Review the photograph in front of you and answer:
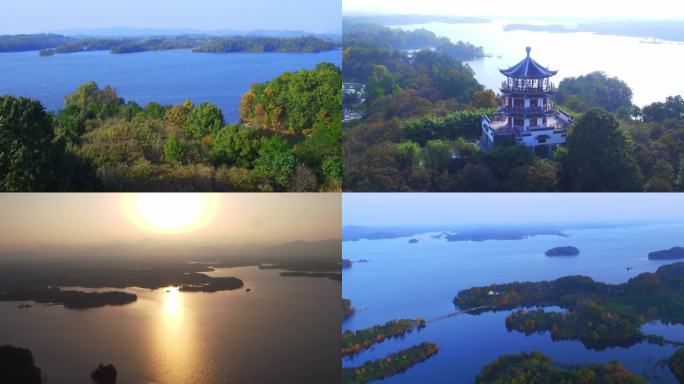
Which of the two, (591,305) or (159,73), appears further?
A: (159,73)

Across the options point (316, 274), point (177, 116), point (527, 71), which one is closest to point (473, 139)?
point (527, 71)

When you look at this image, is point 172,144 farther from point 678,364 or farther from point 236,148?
point 678,364

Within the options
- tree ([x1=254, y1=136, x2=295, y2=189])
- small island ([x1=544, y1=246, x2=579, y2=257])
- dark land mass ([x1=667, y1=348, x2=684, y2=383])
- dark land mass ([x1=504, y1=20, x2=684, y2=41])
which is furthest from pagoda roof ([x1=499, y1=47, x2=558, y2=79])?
dark land mass ([x1=667, y1=348, x2=684, y2=383])

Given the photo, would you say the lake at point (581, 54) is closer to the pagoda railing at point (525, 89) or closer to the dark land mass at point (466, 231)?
the pagoda railing at point (525, 89)

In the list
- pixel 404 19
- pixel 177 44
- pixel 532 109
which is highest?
pixel 404 19

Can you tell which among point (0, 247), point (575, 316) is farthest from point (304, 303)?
point (0, 247)

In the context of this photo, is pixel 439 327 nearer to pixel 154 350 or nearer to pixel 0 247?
pixel 154 350

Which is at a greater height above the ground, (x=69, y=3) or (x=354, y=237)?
(x=69, y=3)
